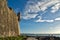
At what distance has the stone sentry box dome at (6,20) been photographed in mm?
24203

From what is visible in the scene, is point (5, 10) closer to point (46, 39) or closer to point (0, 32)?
point (0, 32)

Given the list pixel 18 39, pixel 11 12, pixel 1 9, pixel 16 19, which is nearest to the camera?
pixel 18 39

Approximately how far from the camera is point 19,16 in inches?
1137

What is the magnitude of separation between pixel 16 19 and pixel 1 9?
431cm

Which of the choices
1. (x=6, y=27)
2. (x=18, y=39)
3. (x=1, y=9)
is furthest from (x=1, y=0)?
(x=18, y=39)

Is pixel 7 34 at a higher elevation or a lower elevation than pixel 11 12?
lower

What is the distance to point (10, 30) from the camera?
1007 inches

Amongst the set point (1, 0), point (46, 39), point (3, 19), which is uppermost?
point (1, 0)

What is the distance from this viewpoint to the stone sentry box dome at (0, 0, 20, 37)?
79.4 ft

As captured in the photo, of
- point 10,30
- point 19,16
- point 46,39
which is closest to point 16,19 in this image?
point 19,16

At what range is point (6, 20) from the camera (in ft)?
81.5

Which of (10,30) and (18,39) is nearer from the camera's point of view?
(18,39)

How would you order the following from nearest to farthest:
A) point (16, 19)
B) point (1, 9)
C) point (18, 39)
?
point (18, 39) → point (1, 9) → point (16, 19)

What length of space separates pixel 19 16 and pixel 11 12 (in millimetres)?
2939
